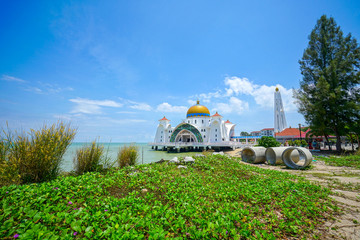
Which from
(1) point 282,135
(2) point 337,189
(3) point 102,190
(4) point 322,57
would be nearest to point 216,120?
(1) point 282,135

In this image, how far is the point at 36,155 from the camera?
11.3 ft

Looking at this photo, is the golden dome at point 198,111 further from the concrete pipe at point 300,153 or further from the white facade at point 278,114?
the concrete pipe at point 300,153

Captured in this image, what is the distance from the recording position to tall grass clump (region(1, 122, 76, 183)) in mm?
3404

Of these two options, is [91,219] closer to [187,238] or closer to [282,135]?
[187,238]

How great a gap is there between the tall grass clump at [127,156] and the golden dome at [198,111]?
99.1 ft

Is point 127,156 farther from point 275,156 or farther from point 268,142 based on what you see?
point 268,142

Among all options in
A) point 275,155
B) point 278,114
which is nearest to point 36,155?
point 275,155

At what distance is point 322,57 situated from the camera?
47.7 feet

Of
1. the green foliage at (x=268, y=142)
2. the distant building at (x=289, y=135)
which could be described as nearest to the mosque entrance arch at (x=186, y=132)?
the distant building at (x=289, y=135)

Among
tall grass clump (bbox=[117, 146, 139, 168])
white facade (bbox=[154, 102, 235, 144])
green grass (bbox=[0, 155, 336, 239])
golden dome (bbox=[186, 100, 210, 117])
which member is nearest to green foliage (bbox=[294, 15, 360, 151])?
green grass (bbox=[0, 155, 336, 239])

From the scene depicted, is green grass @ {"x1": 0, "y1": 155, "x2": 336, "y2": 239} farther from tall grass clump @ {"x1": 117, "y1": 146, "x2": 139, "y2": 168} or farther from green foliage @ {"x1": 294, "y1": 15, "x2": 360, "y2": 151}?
green foliage @ {"x1": 294, "y1": 15, "x2": 360, "y2": 151}

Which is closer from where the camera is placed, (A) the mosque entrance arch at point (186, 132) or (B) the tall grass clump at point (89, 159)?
(B) the tall grass clump at point (89, 159)

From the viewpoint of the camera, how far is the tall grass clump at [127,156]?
5871mm

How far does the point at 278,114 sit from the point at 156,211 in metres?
43.9
